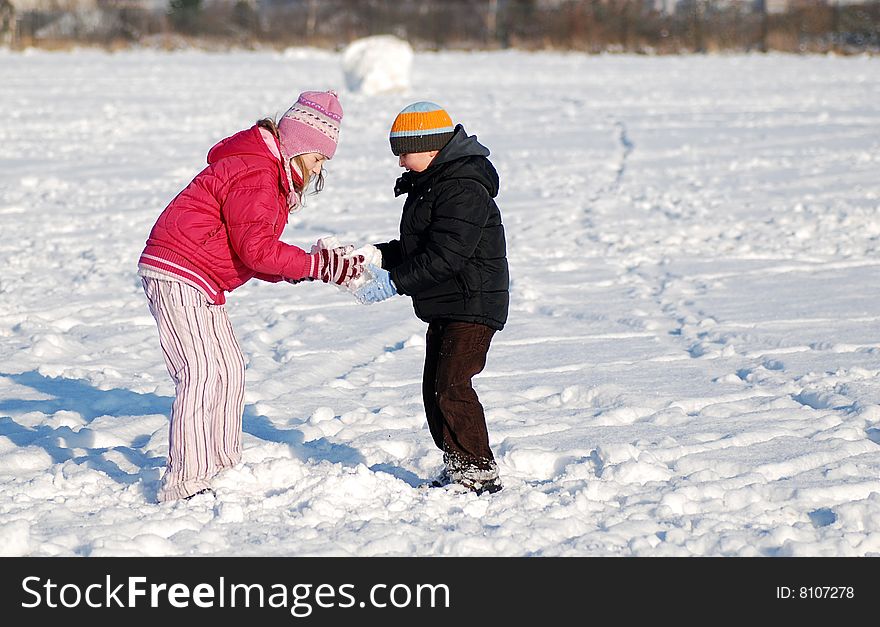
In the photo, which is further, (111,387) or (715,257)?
(715,257)

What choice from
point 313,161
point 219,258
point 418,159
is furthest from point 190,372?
point 418,159

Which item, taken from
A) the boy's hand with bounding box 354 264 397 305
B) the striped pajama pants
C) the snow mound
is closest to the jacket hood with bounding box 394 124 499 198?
the boy's hand with bounding box 354 264 397 305

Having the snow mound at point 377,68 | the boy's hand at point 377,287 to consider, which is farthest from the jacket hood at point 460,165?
the snow mound at point 377,68

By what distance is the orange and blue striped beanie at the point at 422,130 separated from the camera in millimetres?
3629

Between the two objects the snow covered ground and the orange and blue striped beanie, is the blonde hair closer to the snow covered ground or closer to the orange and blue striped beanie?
the orange and blue striped beanie

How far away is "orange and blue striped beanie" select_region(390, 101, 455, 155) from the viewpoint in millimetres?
3629

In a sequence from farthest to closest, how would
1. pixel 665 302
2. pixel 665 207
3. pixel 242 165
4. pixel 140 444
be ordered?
pixel 665 207, pixel 665 302, pixel 140 444, pixel 242 165

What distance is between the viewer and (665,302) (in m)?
6.56

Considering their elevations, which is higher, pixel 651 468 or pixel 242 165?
pixel 242 165

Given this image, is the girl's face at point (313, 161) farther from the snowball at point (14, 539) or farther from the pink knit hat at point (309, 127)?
the snowball at point (14, 539)

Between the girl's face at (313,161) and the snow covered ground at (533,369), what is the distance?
3.41ft

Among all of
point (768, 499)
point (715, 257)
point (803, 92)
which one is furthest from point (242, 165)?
point (803, 92)
